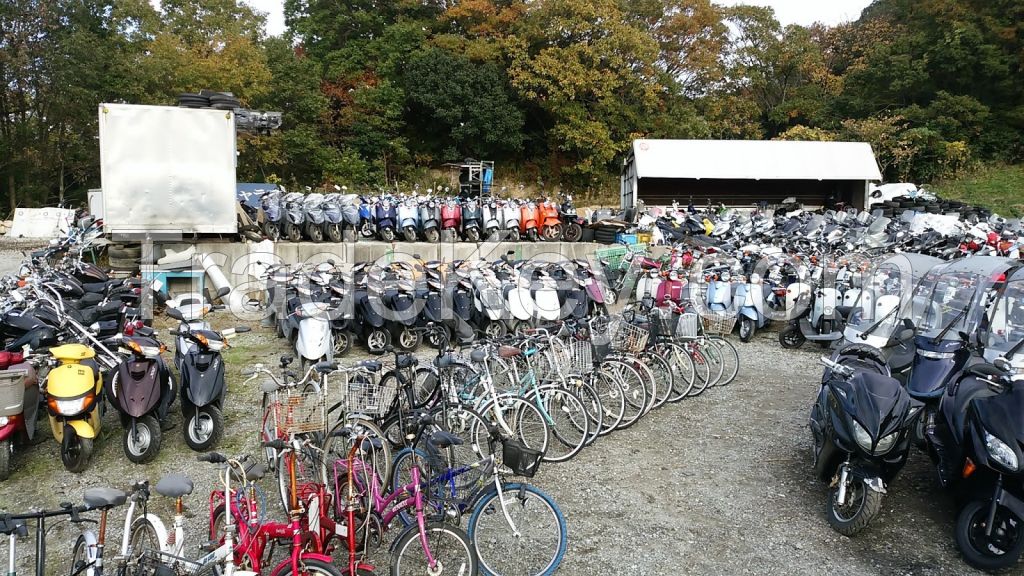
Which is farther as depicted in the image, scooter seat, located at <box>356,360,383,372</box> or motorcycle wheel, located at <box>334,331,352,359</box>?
motorcycle wheel, located at <box>334,331,352,359</box>

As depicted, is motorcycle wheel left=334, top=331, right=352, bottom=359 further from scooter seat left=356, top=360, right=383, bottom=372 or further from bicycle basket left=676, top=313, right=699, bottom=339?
bicycle basket left=676, top=313, right=699, bottom=339

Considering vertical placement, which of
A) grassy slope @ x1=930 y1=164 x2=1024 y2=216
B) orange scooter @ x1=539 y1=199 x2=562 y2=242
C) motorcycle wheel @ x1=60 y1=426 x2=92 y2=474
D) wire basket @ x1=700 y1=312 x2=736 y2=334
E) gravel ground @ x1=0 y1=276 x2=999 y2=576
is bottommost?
gravel ground @ x1=0 y1=276 x2=999 y2=576

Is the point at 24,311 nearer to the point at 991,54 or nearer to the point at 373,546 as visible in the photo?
the point at 373,546

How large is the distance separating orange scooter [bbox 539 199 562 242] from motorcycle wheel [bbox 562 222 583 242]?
10 cm

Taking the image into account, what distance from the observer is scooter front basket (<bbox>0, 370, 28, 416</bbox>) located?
4.32 metres

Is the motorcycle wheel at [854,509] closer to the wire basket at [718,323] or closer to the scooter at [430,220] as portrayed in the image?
the wire basket at [718,323]

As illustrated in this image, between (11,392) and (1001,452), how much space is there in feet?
19.4

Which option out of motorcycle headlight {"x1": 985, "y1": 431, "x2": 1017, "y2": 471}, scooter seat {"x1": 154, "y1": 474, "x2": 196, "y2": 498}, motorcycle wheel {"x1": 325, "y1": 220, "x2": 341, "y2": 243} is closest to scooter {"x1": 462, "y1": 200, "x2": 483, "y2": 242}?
motorcycle wheel {"x1": 325, "y1": 220, "x2": 341, "y2": 243}

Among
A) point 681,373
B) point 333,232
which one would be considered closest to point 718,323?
point 681,373

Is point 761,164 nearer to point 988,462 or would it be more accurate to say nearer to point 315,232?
point 315,232

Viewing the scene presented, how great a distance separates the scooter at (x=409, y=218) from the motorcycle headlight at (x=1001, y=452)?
33.0ft

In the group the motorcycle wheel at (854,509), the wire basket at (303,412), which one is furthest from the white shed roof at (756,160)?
the wire basket at (303,412)

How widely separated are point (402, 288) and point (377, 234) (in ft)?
16.6

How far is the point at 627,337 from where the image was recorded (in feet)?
20.0
